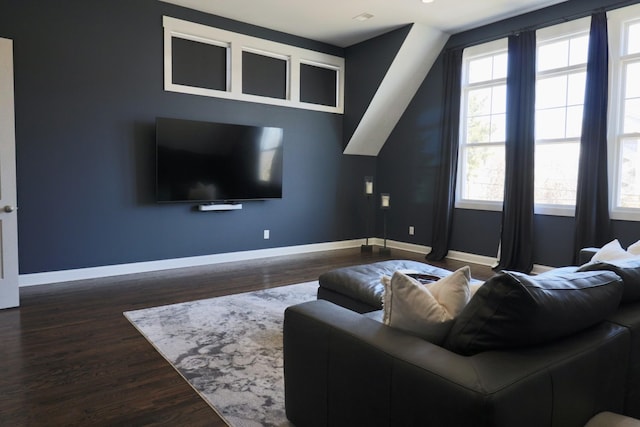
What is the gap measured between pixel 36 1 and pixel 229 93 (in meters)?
2.22

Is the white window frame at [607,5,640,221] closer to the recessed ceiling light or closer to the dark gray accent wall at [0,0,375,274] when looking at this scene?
the recessed ceiling light

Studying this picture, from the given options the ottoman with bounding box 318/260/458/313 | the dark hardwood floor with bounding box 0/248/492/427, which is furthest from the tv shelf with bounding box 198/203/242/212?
the ottoman with bounding box 318/260/458/313

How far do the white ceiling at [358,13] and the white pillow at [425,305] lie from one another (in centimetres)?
439

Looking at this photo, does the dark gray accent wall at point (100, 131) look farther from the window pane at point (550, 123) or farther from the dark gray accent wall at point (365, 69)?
the window pane at point (550, 123)

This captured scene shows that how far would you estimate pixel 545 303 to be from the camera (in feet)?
4.55

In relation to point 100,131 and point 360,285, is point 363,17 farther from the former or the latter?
point 360,285

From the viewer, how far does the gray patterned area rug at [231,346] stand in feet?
7.58

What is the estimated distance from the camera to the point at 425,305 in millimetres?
1586

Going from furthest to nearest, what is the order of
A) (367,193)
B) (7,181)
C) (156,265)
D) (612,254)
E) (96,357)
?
(367,193) < (156,265) < (7,181) < (612,254) < (96,357)

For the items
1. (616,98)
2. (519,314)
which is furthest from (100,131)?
(616,98)

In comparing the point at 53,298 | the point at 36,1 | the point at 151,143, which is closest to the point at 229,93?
the point at 151,143

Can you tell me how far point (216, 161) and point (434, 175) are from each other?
10.4 feet

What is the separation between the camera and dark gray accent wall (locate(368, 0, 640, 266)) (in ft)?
17.0

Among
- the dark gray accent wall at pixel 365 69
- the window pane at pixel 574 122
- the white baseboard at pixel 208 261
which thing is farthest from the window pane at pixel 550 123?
the dark gray accent wall at pixel 365 69
